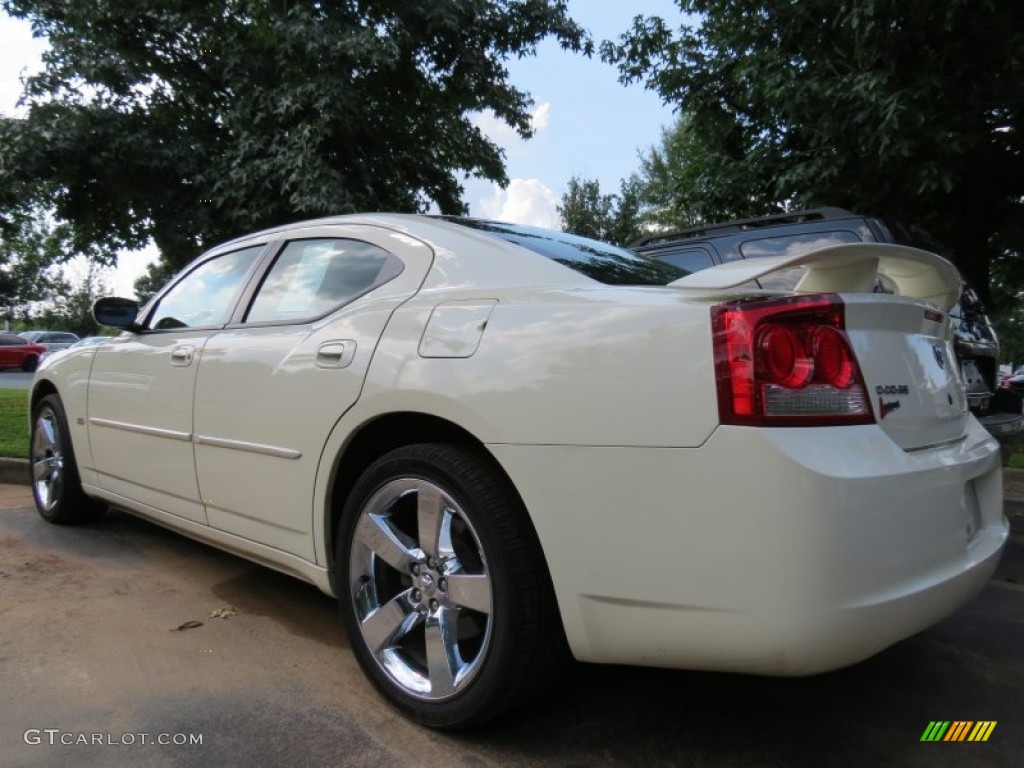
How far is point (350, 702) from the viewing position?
2305 millimetres

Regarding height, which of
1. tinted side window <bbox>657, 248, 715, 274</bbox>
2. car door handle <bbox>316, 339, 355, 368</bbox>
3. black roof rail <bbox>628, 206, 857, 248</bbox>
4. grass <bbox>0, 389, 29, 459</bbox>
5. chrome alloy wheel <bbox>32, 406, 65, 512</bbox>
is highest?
black roof rail <bbox>628, 206, 857, 248</bbox>

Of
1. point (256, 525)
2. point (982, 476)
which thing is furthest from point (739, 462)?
point (256, 525)

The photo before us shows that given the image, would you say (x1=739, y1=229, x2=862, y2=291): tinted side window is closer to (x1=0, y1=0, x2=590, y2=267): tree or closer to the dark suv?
the dark suv

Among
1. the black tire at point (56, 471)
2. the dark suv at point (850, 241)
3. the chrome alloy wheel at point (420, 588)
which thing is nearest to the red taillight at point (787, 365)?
the chrome alloy wheel at point (420, 588)

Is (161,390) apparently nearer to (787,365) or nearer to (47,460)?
(47,460)

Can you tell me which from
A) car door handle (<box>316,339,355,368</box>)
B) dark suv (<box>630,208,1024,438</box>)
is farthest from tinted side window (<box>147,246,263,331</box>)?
dark suv (<box>630,208,1024,438</box>)

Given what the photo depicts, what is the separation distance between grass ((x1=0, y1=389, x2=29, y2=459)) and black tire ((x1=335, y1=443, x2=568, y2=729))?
197 inches

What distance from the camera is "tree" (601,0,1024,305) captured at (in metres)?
5.80

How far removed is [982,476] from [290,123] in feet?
26.0

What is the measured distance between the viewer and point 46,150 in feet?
26.1

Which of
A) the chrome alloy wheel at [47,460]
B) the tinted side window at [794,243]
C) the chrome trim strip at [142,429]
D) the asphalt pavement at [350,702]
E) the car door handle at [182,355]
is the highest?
the tinted side window at [794,243]

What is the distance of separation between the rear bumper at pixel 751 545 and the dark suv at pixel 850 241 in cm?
195

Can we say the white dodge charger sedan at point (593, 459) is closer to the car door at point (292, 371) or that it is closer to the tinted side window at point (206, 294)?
the car door at point (292, 371)

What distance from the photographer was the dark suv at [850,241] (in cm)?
399
